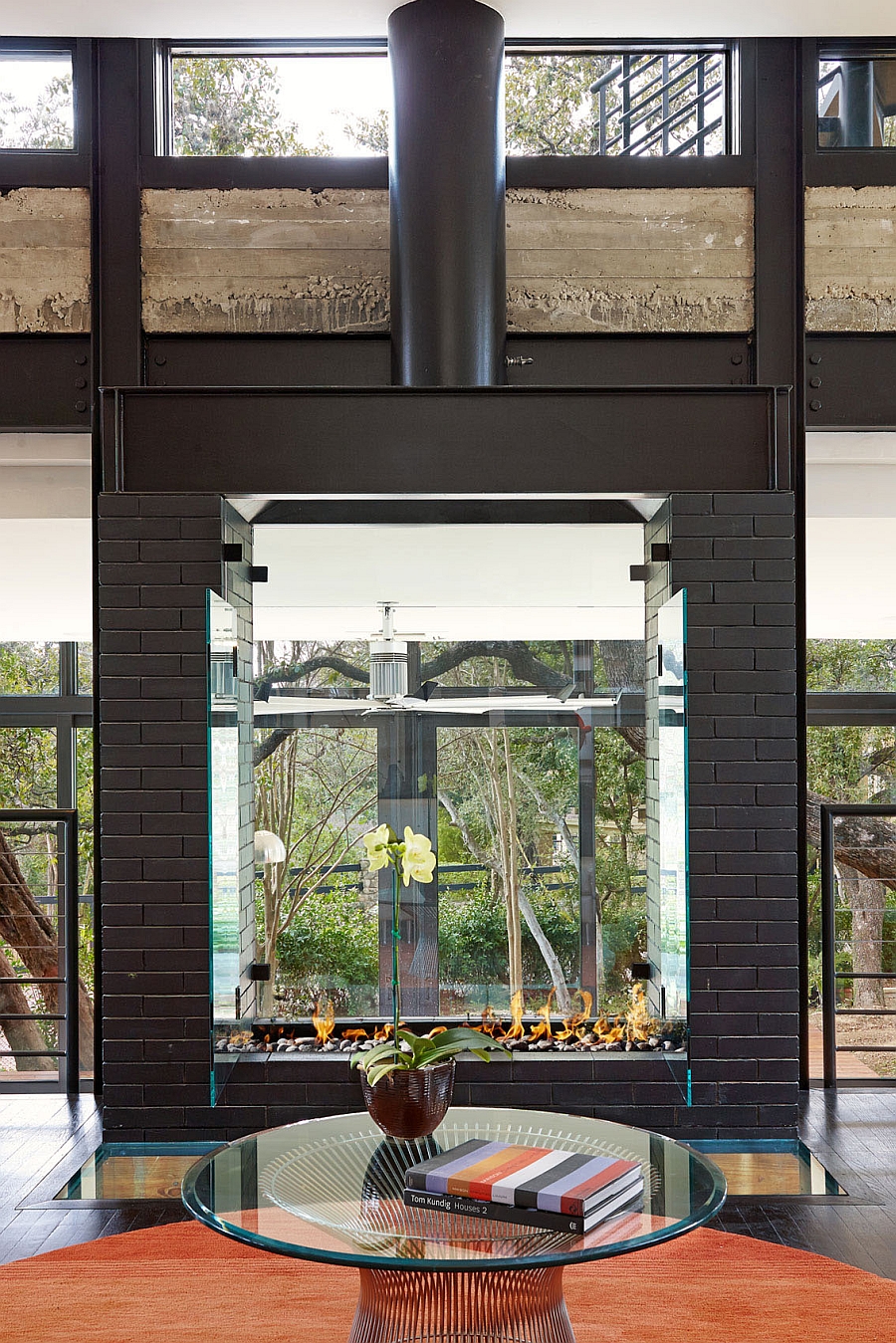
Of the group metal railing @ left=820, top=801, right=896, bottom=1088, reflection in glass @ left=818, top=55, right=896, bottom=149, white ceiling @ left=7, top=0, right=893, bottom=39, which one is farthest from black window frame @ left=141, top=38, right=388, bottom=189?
metal railing @ left=820, top=801, right=896, bottom=1088

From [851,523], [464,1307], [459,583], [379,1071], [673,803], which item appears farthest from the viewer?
[851,523]

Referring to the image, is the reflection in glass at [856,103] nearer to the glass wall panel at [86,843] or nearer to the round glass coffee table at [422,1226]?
the round glass coffee table at [422,1226]

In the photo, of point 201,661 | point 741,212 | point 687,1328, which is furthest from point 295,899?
point 741,212

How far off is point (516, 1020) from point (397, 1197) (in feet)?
6.29

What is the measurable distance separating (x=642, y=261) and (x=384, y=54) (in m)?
1.32

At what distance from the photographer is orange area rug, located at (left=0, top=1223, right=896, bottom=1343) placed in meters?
2.70

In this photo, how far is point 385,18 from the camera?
420 cm

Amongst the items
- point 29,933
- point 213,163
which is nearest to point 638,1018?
point 213,163

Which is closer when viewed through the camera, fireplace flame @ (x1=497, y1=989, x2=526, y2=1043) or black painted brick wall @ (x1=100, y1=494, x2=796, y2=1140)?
black painted brick wall @ (x1=100, y1=494, x2=796, y2=1140)

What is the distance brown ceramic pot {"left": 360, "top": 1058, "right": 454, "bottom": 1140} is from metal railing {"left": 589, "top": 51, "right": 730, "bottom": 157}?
11.9ft

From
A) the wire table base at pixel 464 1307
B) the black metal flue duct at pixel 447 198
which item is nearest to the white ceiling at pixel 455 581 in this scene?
the black metal flue duct at pixel 447 198

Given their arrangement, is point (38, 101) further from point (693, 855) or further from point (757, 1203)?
point (757, 1203)

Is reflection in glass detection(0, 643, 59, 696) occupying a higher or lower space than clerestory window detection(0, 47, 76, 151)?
lower

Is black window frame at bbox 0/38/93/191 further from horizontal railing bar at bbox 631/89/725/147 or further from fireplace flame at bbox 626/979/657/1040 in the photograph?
fireplace flame at bbox 626/979/657/1040
